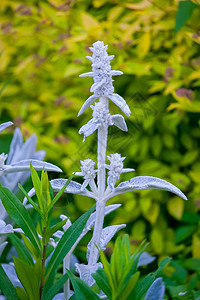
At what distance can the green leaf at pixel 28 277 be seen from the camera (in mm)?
681

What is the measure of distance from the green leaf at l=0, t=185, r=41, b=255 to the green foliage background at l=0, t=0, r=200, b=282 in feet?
1.81

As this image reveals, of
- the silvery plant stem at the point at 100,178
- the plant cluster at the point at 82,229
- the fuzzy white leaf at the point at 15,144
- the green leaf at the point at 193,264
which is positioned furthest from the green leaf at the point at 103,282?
the fuzzy white leaf at the point at 15,144

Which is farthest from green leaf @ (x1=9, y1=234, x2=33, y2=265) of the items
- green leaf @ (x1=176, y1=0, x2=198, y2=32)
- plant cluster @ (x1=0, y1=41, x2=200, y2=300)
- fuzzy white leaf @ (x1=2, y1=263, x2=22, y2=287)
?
green leaf @ (x1=176, y1=0, x2=198, y2=32)

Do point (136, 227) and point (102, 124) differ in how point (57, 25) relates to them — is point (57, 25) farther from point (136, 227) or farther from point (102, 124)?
point (102, 124)

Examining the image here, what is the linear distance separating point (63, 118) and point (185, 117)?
460mm

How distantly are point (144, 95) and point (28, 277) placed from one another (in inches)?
34.6

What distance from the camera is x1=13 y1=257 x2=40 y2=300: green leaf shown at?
681mm

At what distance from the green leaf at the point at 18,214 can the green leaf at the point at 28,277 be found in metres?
0.03

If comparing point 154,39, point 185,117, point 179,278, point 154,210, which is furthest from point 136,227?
point 154,39

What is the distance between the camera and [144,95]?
1420mm

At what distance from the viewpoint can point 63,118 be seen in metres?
1.58

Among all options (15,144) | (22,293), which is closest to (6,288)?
(22,293)

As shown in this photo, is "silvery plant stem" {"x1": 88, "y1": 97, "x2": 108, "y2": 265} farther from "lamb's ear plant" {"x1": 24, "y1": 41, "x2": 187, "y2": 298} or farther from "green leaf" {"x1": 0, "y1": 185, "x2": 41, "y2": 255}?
"green leaf" {"x1": 0, "y1": 185, "x2": 41, "y2": 255}

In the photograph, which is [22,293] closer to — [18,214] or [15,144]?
[18,214]
